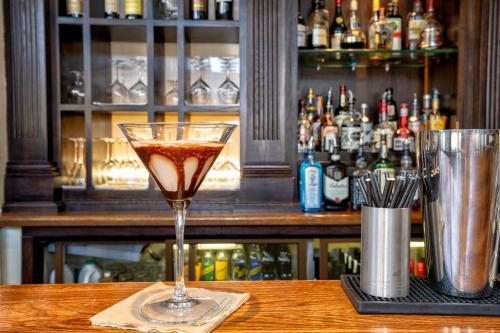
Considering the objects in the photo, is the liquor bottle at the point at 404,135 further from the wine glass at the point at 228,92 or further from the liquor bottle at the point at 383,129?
the wine glass at the point at 228,92

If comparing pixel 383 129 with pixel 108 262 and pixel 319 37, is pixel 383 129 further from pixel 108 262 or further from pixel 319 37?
pixel 108 262

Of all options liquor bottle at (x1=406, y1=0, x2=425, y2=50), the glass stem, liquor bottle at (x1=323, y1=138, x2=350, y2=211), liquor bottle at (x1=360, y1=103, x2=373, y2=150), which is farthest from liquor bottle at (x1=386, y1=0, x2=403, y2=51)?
the glass stem

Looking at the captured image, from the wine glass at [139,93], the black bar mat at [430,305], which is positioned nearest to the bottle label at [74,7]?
the wine glass at [139,93]

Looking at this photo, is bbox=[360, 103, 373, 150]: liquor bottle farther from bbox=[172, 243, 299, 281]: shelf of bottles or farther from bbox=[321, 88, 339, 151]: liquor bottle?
bbox=[172, 243, 299, 281]: shelf of bottles

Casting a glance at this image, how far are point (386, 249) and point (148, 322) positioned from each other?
44 centimetres

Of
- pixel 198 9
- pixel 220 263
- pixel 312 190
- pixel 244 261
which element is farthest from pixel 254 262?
pixel 198 9

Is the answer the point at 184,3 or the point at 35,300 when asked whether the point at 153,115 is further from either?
the point at 35,300

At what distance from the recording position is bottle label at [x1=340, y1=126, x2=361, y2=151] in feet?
7.68

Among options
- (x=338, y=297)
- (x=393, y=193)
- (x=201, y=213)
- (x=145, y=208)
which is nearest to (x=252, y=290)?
(x=338, y=297)

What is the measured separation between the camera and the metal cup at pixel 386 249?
34.8 inches

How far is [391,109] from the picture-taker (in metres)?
2.45

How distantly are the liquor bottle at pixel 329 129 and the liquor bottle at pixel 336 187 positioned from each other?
135mm

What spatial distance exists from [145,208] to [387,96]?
1.30m

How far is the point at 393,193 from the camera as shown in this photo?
0.88m
